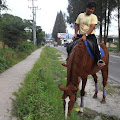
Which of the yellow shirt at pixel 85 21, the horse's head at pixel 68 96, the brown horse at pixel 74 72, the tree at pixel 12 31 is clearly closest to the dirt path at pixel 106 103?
the brown horse at pixel 74 72

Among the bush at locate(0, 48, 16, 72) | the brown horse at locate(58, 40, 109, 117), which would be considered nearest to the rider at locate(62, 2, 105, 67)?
the brown horse at locate(58, 40, 109, 117)

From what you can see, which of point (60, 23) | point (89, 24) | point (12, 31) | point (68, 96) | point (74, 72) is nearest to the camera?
point (68, 96)

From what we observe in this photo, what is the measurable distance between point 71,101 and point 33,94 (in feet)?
5.42

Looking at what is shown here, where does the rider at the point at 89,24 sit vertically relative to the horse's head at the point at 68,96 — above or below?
above

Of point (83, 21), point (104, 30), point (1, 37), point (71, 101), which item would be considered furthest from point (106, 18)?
point (71, 101)

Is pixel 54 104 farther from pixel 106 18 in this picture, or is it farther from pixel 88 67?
pixel 106 18

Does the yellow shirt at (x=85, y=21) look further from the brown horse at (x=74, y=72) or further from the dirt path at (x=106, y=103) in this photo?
the dirt path at (x=106, y=103)

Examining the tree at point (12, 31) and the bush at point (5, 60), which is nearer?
the bush at point (5, 60)

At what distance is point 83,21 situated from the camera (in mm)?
3773

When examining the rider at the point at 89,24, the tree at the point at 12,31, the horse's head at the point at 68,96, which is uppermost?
the tree at the point at 12,31

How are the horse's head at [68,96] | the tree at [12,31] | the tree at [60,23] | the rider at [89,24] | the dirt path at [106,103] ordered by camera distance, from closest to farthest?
the horse's head at [68,96] < the rider at [89,24] < the dirt path at [106,103] < the tree at [12,31] < the tree at [60,23]

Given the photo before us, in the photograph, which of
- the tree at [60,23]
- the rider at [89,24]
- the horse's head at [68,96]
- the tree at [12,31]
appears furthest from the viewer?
the tree at [60,23]

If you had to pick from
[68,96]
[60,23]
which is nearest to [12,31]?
[68,96]

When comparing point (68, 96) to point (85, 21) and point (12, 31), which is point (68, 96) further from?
point (12, 31)
